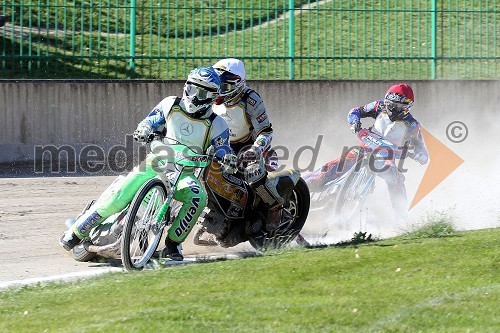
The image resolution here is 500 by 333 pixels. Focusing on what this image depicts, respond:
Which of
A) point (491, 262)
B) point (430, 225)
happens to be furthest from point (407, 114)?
point (491, 262)

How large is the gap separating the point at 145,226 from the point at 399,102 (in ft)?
16.5

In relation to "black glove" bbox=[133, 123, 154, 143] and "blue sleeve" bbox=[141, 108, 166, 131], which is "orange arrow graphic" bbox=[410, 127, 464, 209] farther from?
"black glove" bbox=[133, 123, 154, 143]

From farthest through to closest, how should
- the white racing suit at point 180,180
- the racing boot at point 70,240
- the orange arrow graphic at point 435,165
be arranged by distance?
the orange arrow graphic at point 435,165
the racing boot at point 70,240
the white racing suit at point 180,180

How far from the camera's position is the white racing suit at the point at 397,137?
1215 centimetres

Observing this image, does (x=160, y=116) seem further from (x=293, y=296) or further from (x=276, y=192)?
(x=293, y=296)

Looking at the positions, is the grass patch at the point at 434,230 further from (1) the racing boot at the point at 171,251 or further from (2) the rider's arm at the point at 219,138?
(1) the racing boot at the point at 171,251

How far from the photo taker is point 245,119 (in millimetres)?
10539

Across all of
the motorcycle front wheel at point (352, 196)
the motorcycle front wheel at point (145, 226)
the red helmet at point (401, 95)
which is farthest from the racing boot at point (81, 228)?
the red helmet at point (401, 95)

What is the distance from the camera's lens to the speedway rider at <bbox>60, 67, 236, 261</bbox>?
8.80 m

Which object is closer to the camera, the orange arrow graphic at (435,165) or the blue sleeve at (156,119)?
the blue sleeve at (156,119)

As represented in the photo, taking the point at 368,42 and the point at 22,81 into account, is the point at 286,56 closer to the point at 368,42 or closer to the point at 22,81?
the point at 368,42

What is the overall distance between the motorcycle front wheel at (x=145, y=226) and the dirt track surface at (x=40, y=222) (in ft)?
1.32

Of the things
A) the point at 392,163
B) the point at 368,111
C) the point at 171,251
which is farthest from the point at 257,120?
the point at 368,111

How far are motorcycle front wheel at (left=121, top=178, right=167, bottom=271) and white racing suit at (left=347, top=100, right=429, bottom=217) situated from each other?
4005 mm
